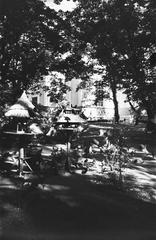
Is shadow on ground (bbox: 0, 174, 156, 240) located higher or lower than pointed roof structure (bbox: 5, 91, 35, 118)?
lower

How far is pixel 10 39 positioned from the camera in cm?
1962

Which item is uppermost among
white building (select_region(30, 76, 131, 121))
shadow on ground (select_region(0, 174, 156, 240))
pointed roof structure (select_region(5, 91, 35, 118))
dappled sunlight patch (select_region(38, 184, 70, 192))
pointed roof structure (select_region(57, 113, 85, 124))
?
white building (select_region(30, 76, 131, 121))

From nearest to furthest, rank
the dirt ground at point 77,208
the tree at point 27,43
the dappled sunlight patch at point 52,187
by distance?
the dirt ground at point 77,208
the dappled sunlight patch at point 52,187
the tree at point 27,43

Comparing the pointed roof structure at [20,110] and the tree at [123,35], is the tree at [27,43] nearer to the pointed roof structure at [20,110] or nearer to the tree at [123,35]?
the tree at [123,35]

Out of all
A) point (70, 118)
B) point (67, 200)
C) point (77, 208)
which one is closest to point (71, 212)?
point (77, 208)

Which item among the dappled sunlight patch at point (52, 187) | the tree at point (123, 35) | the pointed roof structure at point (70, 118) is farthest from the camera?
the tree at point (123, 35)

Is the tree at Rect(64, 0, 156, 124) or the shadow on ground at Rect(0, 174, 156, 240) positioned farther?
the tree at Rect(64, 0, 156, 124)

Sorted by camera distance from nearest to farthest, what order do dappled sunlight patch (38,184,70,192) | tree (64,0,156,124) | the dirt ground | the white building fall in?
the dirt ground
dappled sunlight patch (38,184,70,192)
tree (64,0,156,124)
the white building

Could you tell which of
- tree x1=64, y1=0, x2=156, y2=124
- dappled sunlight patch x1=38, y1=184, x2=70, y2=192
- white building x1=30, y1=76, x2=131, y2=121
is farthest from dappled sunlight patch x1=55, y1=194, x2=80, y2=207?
white building x1=30, y1=76, x2=131, y2=121

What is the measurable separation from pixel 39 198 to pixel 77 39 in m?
16.6

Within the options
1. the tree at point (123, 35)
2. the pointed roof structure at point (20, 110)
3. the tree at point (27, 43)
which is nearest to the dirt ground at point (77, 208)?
the pointed roof structure at point (20, 110)

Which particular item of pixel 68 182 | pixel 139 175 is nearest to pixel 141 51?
pixel 139 175

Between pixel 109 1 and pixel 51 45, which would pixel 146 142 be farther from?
pixel 109 1

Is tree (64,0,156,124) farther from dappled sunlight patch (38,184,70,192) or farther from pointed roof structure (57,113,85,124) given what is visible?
dappled sunlight patch (38,184,70,192)
